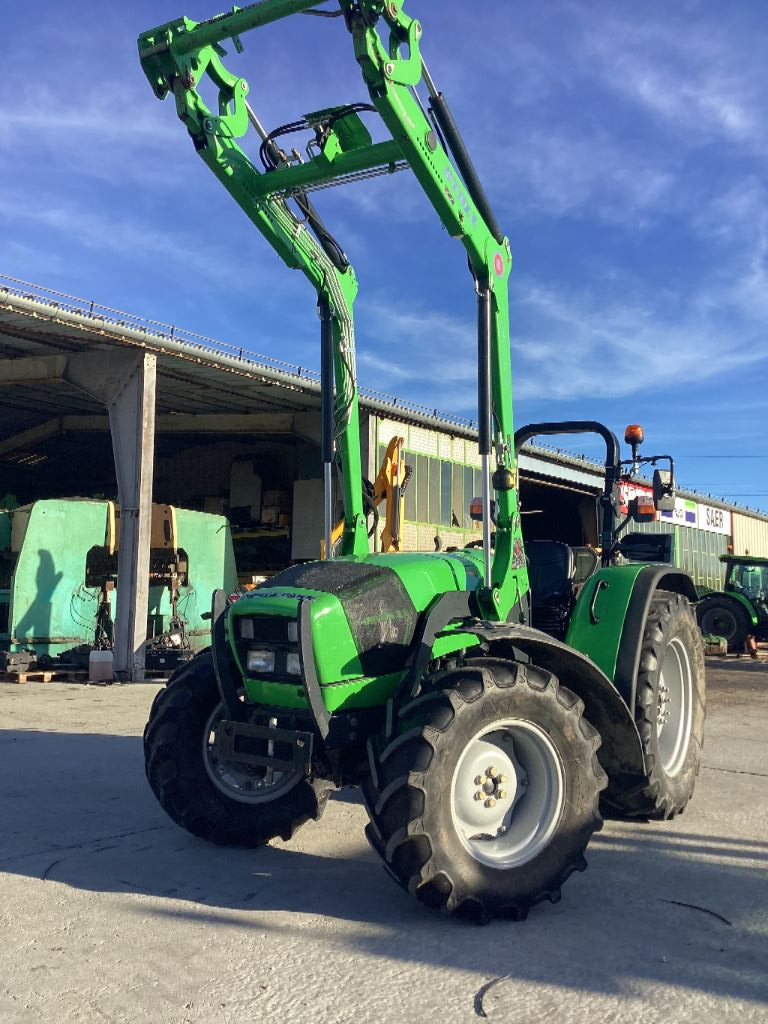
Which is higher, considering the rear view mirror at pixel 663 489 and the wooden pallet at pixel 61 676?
the rear view mirror at pixel 663 489

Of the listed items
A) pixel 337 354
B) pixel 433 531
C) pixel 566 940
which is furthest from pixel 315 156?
pixel 433 531

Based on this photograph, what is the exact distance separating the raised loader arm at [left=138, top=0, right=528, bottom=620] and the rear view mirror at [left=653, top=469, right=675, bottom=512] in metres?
1.15

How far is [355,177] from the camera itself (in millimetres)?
4871

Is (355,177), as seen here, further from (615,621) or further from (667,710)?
(667,710)

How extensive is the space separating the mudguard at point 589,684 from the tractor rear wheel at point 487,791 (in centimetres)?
18

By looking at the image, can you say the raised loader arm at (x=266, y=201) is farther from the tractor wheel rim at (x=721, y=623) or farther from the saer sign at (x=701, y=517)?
the saer sign at (x=701, y=517)

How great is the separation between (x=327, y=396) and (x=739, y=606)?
16124mm

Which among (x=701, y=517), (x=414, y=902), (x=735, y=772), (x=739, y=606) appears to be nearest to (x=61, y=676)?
(x=735, y=772)

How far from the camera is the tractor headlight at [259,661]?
407 centimetres

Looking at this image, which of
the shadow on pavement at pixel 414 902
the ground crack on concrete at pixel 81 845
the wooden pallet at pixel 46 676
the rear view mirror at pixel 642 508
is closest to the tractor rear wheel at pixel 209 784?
the shadow on pavement at pixel 414 902

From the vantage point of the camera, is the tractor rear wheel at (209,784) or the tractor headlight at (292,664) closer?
the tractor headlight at (292,664)

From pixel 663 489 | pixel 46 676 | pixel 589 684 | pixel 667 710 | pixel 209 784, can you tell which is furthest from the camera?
pixel 46 676

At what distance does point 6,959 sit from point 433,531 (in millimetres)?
19854

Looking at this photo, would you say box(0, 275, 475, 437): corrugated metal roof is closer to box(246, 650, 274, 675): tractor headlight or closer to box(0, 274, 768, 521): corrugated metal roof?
box(0, 274, 768, 521): corrugated metal roof
